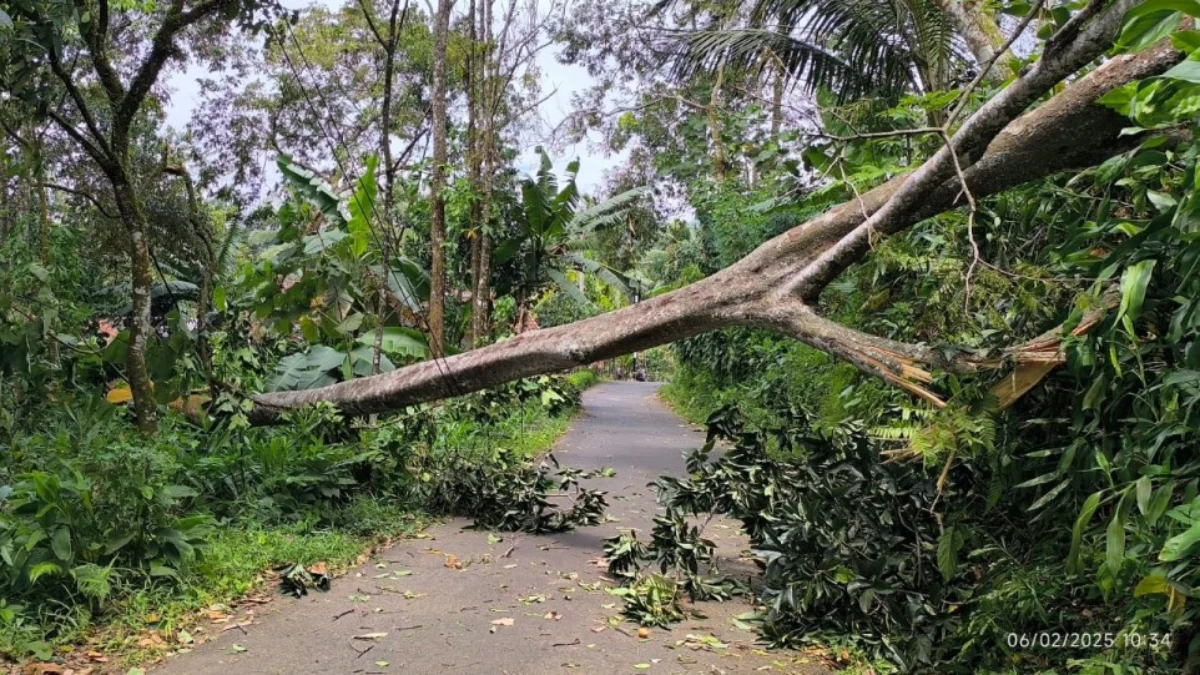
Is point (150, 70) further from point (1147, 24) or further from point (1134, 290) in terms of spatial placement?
point (1134, 290)

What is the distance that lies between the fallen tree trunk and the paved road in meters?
1.44

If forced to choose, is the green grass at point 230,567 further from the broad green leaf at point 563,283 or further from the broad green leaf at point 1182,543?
the broad green leaf at point 563,283

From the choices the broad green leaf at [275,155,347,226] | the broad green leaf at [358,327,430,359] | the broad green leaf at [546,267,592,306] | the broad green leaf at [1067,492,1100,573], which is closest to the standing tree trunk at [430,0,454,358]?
the broad green leaf at [358,327,430,359]

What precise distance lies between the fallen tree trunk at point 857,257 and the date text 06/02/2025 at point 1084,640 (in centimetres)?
109

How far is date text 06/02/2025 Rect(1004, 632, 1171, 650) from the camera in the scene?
2.18 metres

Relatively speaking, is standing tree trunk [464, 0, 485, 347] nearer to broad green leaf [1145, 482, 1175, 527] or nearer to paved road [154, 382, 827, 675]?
paved road [154, 382, 827, 675]

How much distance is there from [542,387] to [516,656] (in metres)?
4.00

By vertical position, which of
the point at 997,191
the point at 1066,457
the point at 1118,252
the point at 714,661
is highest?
the point at 997,191

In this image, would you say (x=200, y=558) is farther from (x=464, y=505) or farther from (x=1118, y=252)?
(x=1118, y=252)

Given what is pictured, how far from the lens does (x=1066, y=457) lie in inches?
102

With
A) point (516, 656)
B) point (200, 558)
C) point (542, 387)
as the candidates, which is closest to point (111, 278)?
point (542, 387)

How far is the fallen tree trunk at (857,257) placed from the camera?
279 cm

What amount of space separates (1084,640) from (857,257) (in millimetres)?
2262

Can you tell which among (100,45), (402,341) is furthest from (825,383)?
(100,45)
